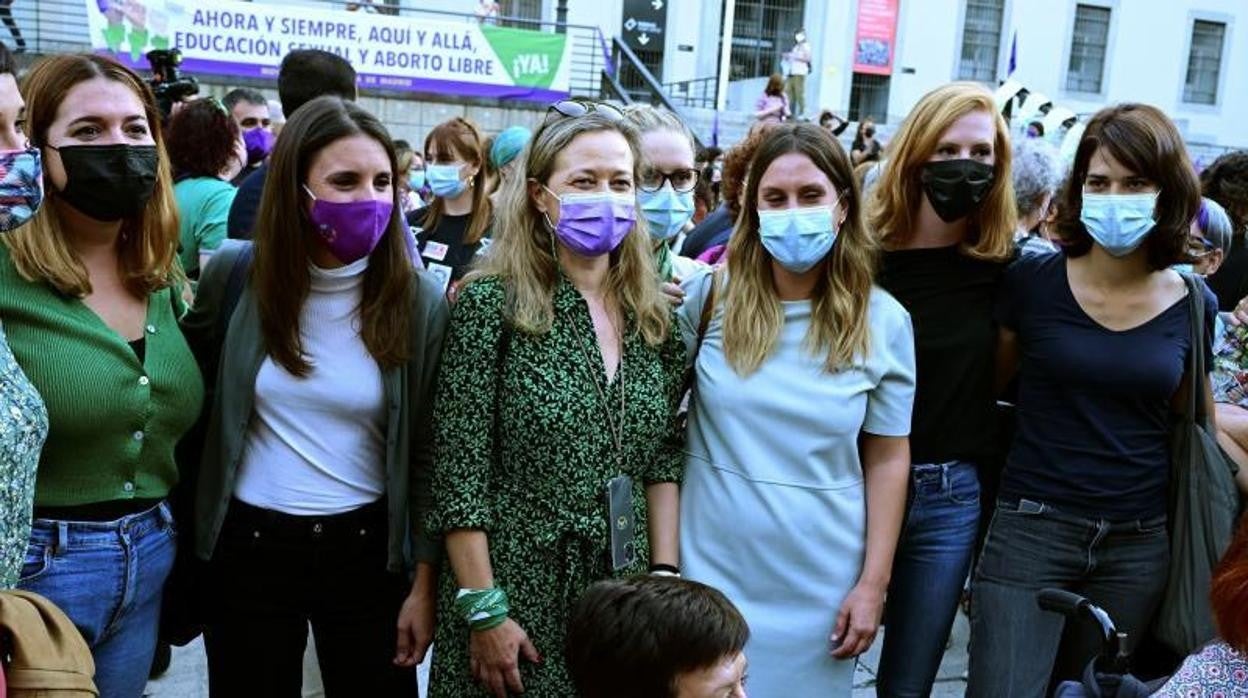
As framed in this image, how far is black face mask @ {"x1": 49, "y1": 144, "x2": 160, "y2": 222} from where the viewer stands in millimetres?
2324

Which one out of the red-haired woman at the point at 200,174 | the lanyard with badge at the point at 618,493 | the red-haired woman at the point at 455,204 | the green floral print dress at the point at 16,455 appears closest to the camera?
the green floral print dress at the point at 16,455

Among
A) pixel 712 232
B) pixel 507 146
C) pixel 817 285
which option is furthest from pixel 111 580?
pixel 712 232

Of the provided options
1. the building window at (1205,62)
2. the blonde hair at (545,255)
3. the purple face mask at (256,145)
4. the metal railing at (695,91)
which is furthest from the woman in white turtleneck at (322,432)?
the building window at (1205,62)

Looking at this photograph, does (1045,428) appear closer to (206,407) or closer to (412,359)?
(412,359)

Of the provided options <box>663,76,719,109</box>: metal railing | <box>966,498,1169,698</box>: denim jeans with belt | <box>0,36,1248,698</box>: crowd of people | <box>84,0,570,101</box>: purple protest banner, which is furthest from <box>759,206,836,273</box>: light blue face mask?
<box>663,76,719,109</box>: metal railing

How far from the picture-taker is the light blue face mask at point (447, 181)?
523cm

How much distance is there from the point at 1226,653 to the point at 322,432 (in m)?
1.95

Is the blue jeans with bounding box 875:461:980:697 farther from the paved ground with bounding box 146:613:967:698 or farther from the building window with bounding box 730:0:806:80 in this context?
the building window with bounding box 730:0:806:80

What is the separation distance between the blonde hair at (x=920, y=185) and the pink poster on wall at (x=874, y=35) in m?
24.1

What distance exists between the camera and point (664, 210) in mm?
3498

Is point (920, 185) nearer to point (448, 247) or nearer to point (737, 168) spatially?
point (737, 168)

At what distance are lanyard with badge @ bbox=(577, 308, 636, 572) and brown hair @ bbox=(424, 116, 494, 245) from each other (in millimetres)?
2760

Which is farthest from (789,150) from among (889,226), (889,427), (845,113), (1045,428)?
(845,113)

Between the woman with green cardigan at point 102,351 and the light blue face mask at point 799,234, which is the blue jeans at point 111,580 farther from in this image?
the light blue face mask at point 799,234
